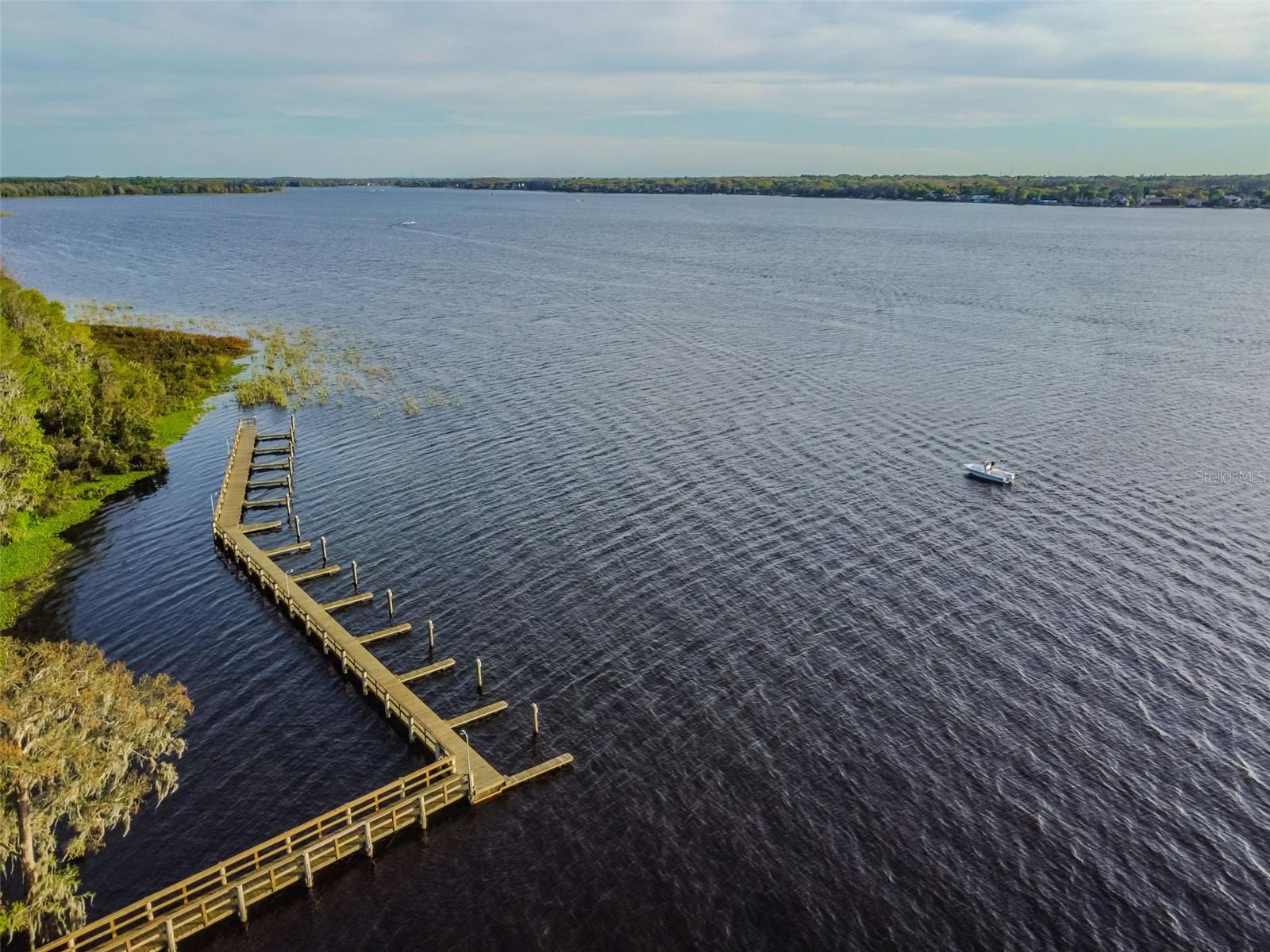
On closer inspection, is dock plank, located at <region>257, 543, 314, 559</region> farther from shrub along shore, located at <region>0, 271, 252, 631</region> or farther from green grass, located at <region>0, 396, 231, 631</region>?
shrub along shore, located at <region>0, 271, 252, 631</region>

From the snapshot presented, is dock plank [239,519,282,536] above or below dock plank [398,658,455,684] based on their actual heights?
below

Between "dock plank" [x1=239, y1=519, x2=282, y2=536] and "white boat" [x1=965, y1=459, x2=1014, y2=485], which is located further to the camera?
"white boat" [x1=965, y1=459, x2=1014, y2=485]

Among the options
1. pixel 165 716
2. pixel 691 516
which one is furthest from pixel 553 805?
pixel 691 516

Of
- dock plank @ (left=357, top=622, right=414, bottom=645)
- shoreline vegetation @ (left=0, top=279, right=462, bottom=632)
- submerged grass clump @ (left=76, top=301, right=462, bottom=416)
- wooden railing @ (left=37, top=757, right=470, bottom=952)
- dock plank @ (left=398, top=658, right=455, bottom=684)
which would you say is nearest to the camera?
wooden railing @ (left=37, top=757, right=470, bottom=952)

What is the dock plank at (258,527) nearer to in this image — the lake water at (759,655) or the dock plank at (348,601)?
the lake water at (759,655)

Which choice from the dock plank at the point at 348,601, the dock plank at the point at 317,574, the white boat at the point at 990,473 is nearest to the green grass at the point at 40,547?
the dock plank at the point at 317,574

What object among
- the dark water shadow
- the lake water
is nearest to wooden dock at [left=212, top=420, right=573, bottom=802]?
the lake water
